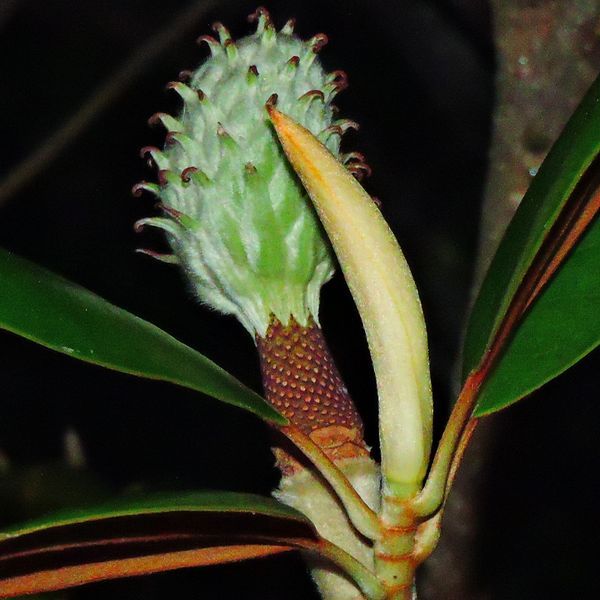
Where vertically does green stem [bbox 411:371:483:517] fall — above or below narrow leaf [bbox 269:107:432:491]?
below

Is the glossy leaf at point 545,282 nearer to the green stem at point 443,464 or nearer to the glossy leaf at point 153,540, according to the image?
the green stem at point 443,464

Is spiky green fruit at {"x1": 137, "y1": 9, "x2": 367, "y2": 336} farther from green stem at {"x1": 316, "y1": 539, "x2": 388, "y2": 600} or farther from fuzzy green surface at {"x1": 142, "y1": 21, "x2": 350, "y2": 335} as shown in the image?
green stem at {"x1": 316, "y1": 539, "x2": 388, "y2": 600}

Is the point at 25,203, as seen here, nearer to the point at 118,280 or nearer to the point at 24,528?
the point at 118,280

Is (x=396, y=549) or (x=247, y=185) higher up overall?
(x=247, y=185)

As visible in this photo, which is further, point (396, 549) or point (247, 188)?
point (247, 188)

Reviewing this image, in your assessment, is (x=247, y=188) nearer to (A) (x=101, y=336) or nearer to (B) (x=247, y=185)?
(B) (x=247, y=185)

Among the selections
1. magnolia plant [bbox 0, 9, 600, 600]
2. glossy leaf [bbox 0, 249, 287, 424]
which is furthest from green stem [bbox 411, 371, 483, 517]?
glossy leaf [bbox 0, 249, 287, 424]

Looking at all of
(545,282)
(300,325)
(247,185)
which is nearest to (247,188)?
(247,185)

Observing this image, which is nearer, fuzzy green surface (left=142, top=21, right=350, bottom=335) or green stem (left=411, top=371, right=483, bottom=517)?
green stem (left=411, top=371, right=483, bottom=517)

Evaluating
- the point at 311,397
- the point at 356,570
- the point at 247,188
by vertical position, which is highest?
the point at 247,188
